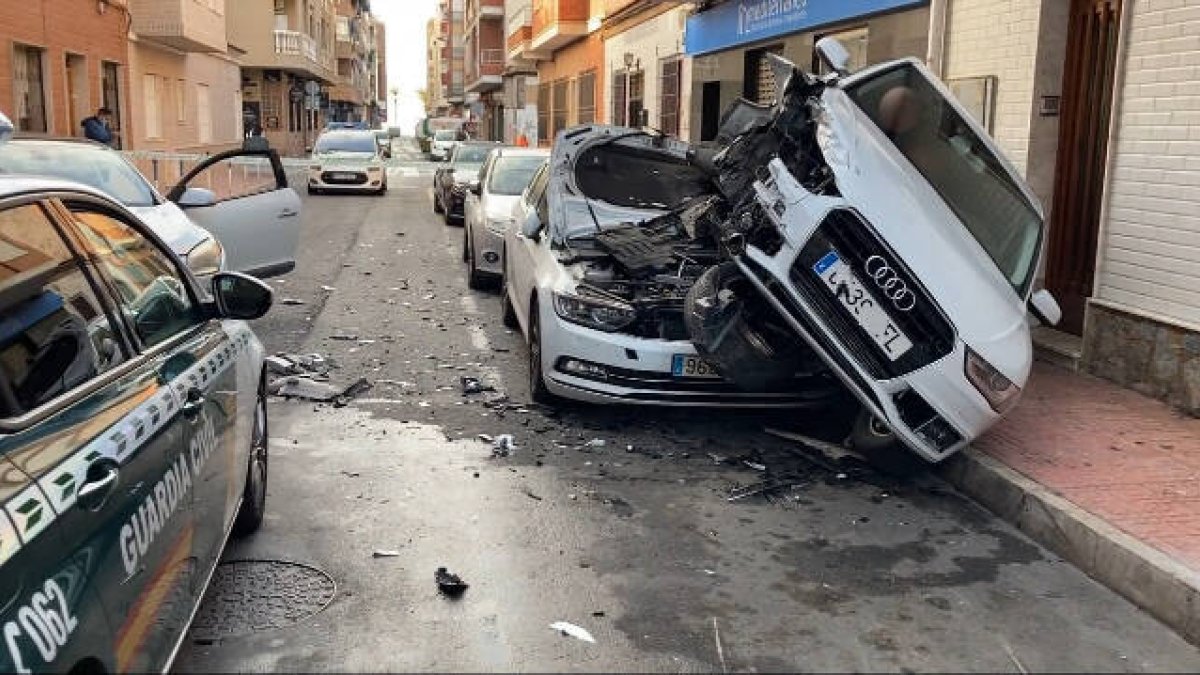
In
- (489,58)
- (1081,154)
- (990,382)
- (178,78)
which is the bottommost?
(990,382)

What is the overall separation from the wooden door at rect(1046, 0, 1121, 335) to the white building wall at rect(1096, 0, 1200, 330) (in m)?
0.68

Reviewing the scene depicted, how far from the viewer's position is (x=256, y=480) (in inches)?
197

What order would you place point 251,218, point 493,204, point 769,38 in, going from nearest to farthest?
point 251,218 < point 493,204 < point 769,38

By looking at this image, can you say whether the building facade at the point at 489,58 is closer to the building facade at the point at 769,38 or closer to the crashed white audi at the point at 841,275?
the building facade at the point at 769,38

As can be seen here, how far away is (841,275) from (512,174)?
889 centimetres

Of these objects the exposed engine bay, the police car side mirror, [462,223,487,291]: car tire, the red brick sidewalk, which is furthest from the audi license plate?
[462,223,487,291]: car tire

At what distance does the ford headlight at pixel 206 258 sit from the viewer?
8.63 meters

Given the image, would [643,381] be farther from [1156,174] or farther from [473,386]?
[1156,174]

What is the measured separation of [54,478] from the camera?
2445 millimetres

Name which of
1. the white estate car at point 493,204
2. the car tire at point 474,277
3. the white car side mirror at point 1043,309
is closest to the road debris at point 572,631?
the white car side mirror at point 1043,309

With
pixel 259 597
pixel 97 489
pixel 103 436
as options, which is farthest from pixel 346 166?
pixel 97 489

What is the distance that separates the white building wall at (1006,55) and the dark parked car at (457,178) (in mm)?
10881

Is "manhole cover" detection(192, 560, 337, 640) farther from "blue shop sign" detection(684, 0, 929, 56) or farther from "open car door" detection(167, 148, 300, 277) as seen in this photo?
"blue shop sign" detection(684, 0, 929, 56)

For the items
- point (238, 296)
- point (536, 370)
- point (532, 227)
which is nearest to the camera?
point (238, 296)
